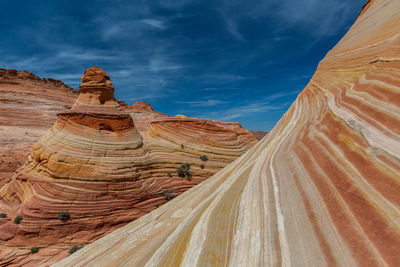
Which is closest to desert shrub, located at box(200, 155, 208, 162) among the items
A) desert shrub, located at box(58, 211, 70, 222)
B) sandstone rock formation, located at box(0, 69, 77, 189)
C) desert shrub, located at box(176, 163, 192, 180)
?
desert shrub, located at box(176, 163, 192, 180)

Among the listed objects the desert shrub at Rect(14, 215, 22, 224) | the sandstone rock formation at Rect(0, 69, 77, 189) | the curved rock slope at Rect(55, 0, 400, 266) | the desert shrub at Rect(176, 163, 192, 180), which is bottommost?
the curved rock slope at Rect(55, 0, 400, 266)

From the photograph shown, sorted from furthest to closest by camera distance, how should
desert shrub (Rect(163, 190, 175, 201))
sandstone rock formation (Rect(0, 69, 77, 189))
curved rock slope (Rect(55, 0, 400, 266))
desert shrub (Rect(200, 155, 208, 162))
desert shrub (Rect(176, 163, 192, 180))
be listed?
sandstone rock formation (Rect(0, 69, 77, 189)), desert shrub (Rect(200, 155, 208, 162)), desert shrub (Rect(176, 163, 192, 180)), desert shrub (Rect(163, 190, 175, 201)), curved rock slope (Rect(55, 0, 400, 266))

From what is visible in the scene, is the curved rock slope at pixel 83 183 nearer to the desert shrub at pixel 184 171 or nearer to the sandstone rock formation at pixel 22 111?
the desert shrub at pixel 184 171

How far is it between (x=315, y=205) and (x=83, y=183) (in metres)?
12.2

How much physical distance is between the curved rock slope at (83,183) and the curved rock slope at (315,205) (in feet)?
22.8

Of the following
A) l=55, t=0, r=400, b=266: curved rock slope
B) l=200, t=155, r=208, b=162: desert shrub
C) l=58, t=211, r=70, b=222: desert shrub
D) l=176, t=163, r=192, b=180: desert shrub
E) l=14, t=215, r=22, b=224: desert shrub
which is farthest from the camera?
l=200, t=155, r=208, b=162: desert shrub

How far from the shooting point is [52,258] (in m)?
9.45

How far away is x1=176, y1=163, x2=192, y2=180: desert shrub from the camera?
15734mm

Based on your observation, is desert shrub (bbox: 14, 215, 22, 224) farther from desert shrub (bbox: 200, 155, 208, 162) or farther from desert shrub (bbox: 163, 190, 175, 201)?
desert shrub (bbox: 200, 155, 208, 162)

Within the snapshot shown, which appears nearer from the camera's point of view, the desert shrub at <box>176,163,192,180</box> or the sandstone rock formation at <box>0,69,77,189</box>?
the desert shrub at <box>176,163,192,180</box>

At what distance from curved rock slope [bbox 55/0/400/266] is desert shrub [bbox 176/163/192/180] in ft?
34.1

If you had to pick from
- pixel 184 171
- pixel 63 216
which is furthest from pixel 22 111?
pixel 184 171

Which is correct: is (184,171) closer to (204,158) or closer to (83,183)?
(204,158)

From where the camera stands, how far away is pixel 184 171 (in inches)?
626
